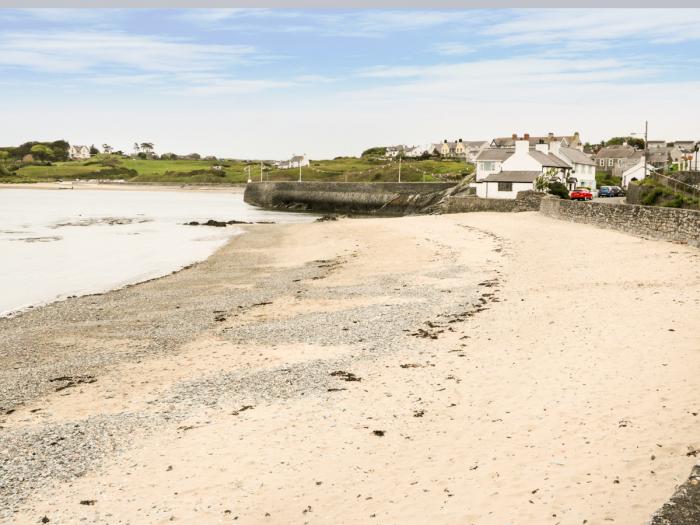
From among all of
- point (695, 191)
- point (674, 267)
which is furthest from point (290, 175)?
point (674, 267)

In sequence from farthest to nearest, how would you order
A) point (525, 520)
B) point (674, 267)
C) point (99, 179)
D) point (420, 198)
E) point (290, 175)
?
point (99, 179) → point (290, 175) → point (420, 198) → point (674, 267) → point (525, 520)

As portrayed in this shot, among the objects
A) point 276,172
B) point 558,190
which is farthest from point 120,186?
point 558,190

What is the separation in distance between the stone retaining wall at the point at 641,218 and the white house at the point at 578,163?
3409 centimetres

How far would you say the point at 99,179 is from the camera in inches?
7372

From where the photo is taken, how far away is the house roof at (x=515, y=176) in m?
58.5

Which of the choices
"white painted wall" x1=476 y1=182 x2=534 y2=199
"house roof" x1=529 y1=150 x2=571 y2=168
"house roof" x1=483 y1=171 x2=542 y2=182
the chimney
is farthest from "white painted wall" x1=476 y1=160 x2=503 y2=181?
"white painted wall" x1=476 y1=182 x2=534 y2=199

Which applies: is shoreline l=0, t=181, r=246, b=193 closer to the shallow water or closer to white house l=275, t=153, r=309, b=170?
white house l=275, t=153, r=309, b=170

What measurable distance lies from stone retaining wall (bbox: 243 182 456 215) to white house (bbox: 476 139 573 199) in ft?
27.3

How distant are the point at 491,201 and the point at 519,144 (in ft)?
37.8

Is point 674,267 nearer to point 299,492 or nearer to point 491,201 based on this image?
point 299,492

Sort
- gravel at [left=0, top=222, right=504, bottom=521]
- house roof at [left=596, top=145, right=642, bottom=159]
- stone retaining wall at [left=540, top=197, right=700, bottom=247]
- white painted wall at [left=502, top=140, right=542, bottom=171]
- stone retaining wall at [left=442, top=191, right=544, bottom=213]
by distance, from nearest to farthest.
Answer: gravel at [left=0, top=222, right=504, bottom=521], stone retaining wall at [left=540, top=197, right=700, bottom=247], stone retaining wall at [left=442, top=191, right=544, bottom=213], white painted wall at [left=502, top=140, right=542, bottom=171], house roof at [left=596, top=145, right=642, bottom=159]

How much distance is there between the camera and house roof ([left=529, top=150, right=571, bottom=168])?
61875mm

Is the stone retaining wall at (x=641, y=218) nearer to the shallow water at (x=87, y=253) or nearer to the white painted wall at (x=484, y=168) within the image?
the shallow water at (x=87, y=253)

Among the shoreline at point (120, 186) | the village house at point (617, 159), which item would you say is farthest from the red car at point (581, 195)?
the shoreline at point (120, 186)
